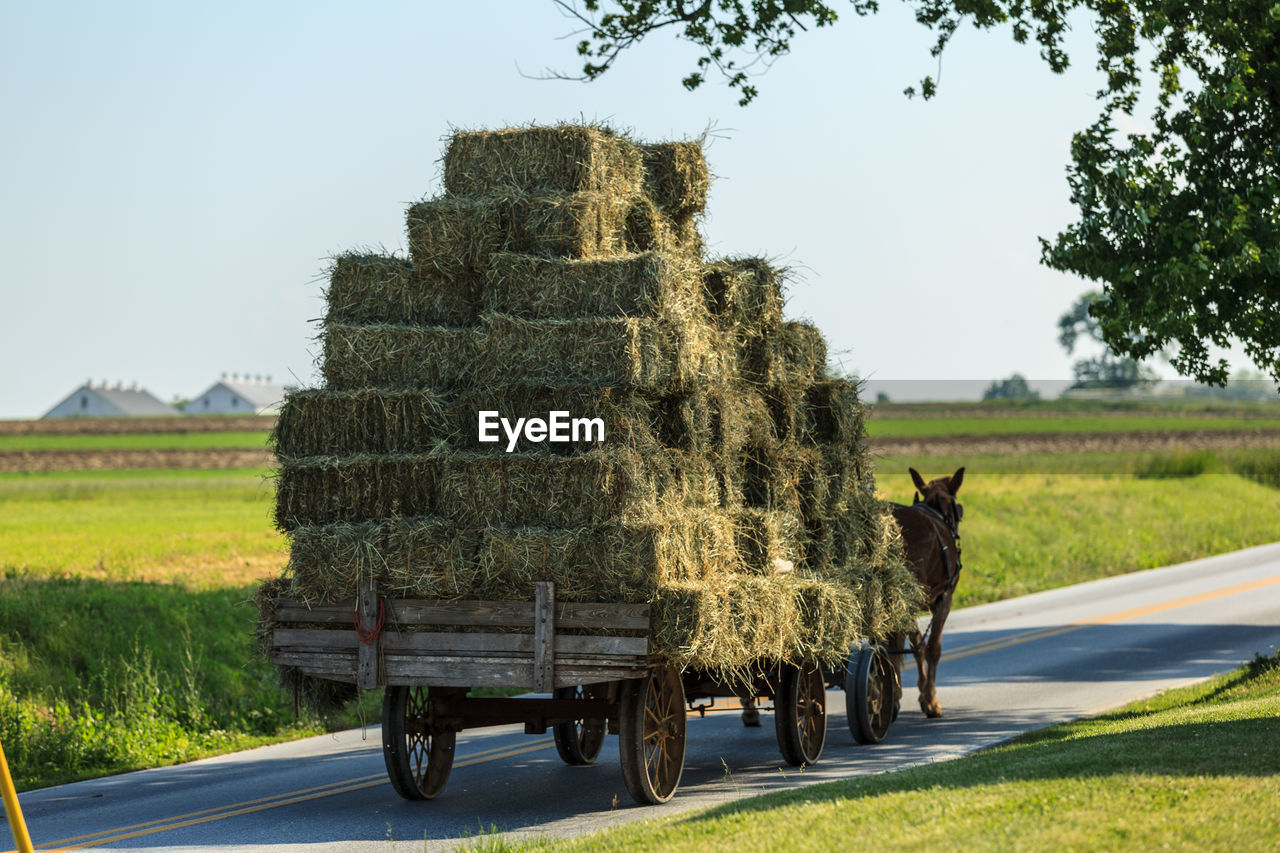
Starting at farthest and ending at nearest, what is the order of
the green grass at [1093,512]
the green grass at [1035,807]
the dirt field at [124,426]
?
1. the dirt field at [124,426]
2. the green grass at [1093,512]
3. the green grass at [1035,807]

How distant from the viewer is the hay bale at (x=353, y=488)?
10.9 metres

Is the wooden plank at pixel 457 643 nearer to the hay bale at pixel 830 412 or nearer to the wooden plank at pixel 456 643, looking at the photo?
the wooden plank at pixel 456 643

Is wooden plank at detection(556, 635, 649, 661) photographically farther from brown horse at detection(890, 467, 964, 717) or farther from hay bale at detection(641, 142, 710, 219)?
brown horse at detection(890, 467, 964, 717)

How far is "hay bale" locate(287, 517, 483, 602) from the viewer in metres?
10.6

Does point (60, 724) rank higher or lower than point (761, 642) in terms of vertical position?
lower

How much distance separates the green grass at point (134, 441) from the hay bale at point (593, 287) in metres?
61.6

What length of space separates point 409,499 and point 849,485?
14.1 ft

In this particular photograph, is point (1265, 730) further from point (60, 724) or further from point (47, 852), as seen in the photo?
point (60, 724)

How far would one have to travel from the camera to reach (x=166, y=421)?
99.2m

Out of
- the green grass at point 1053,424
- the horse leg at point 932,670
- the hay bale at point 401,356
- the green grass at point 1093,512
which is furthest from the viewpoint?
the green grass at point 1053,424

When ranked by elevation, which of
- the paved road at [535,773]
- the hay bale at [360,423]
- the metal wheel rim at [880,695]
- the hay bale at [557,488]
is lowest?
the paved road at [535,773]

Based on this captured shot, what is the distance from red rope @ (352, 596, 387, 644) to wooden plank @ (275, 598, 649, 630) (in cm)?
5

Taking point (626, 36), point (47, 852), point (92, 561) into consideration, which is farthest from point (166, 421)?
point (47, 852)

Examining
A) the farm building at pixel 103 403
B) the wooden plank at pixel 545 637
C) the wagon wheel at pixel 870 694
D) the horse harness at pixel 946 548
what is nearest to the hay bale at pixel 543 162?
the wooden plank at pixel 545 637
